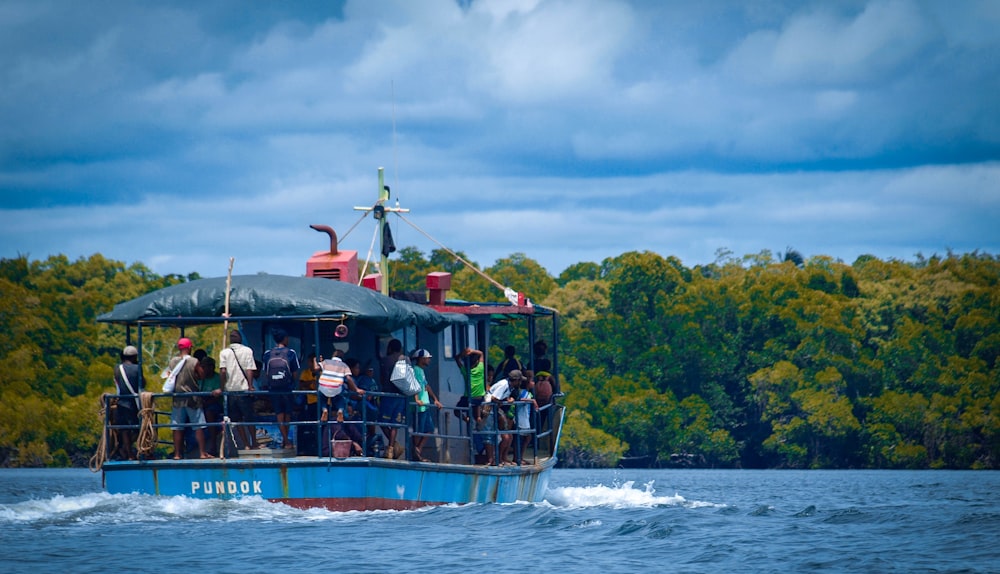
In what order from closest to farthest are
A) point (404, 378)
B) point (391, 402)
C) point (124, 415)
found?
point (124, 415)
point (404, 378)
point (391, 402)

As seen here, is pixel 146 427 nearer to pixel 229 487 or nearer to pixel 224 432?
pixel 224 432

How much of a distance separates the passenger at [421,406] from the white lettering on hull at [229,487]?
2579 millimetres

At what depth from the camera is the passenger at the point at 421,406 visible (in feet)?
70.0

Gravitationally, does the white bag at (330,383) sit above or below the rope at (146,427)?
above

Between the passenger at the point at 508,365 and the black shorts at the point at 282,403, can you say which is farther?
the passenger at the point at 508,365

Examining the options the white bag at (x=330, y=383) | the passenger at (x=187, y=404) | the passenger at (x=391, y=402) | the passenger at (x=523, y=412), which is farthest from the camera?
the passenger at (x=523, y=412)

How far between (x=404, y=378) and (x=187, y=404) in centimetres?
286

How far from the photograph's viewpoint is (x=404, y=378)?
20641 mm

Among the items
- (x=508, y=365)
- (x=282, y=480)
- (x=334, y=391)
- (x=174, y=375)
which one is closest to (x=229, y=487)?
(x=282, y=480)

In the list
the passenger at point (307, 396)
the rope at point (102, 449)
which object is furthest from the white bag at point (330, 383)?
the rope at point (102, 449)

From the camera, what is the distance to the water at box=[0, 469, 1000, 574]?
16641 mm

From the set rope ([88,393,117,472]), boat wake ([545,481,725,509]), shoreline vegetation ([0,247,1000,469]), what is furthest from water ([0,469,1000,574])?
shoreline vegetation ([0,247,1000,469])

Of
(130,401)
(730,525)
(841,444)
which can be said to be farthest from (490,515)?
(841,444)

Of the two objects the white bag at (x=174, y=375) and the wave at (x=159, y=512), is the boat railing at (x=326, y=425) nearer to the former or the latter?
the white bag at (x=174, y=375)
